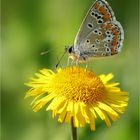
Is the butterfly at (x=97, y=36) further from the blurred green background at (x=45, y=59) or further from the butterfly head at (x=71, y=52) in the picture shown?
the blurred green background at (x=45, y=59)

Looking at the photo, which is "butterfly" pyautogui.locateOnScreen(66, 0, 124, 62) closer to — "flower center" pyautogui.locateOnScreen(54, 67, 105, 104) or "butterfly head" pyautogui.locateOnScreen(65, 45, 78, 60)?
"butterfly head" pyautogui.locateOnScreen(65, 45, 78, 60)

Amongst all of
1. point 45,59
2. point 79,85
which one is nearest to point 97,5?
point 79,85

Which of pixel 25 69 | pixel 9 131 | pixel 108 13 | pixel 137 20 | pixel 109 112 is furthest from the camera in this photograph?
pixel 137 20

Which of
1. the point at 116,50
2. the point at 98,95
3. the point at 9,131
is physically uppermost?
the point at 116,50

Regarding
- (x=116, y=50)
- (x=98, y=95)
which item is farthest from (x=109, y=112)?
(x=116, y=50)

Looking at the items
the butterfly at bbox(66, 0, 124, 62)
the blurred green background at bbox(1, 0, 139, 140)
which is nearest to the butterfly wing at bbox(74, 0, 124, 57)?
the butterfly at bbox(66, 0, 124, 62)

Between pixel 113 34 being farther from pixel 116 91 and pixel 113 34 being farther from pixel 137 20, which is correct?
pixel 137 20

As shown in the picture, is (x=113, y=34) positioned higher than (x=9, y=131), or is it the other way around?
(x=113, y=34)
